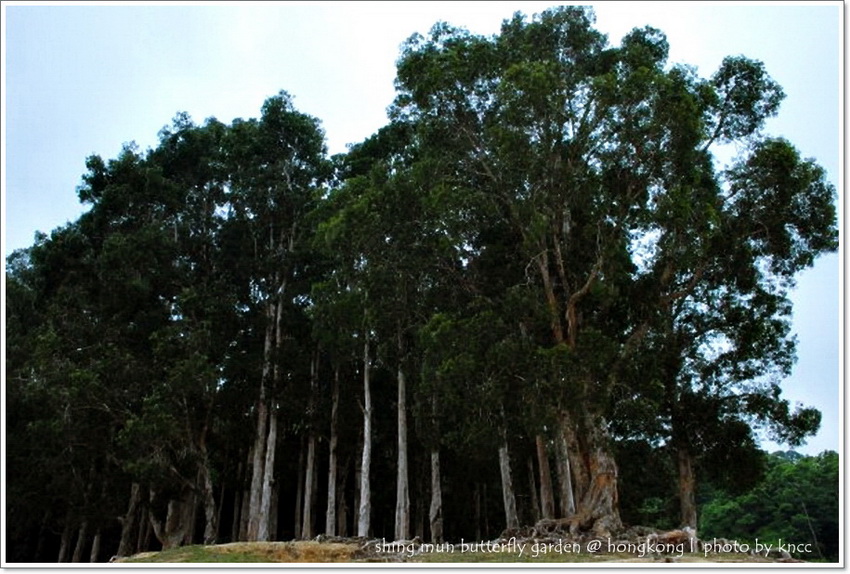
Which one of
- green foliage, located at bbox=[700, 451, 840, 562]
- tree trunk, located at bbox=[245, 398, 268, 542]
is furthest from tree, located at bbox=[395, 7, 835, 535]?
green foliage, located at bbox=[700, 451, 840, 562]

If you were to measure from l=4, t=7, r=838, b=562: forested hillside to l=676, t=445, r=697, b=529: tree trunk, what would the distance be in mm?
88

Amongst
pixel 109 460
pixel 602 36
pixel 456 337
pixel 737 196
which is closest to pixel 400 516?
pixel 456 337

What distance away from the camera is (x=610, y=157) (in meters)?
13.6

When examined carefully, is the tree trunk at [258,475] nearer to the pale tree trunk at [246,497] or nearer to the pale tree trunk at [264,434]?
the pale tree trunk at [264,434]

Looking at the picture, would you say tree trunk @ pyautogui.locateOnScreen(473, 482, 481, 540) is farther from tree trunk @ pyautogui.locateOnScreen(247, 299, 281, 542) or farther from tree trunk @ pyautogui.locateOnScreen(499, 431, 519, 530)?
tree trunk @ pyautogui.locateOnScreen(499, 431, 519, 530)

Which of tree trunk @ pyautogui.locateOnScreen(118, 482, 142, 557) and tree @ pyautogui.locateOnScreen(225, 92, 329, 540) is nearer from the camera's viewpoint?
tree trunk @ pyautogui.locateOnScreen(118, 482, 142, 557)

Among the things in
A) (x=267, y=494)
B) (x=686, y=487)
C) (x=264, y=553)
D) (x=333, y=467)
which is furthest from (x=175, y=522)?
(x=686, y=487)

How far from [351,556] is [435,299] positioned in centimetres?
593

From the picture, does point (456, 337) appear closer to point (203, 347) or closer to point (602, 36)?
point (602, 36)

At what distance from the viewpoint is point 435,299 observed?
15.9 metres

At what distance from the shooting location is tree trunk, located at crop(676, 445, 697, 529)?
53.1 feet

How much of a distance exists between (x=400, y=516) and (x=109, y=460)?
26.8 ft

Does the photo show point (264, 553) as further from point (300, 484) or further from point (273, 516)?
point (300, 484)

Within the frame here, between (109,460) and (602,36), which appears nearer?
(602,36)
